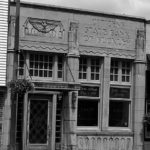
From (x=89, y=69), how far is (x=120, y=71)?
1.63 m

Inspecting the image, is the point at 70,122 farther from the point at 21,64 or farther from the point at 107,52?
the point at 107,52

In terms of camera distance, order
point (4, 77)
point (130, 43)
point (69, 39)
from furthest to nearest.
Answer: point (130, 43)
point (69, 39)
point (4, 77)

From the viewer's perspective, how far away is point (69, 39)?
20.8m

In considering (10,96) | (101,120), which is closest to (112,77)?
(101,120)

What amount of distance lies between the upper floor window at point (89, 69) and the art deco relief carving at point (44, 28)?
67.3 inches

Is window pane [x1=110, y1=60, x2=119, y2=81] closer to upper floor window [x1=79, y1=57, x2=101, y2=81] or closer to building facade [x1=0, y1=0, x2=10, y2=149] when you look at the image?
upper floor window [x1=79, y1=57, x2=101, y2=81]

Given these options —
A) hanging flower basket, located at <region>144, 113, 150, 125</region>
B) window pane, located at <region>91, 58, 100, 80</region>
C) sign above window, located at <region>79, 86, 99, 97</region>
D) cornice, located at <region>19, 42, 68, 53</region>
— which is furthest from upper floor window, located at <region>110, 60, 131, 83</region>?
cornice, located at <region>19, 42, 68, 53</region>

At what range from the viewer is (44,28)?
20328 mm

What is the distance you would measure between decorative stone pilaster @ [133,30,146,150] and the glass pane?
4461 mm

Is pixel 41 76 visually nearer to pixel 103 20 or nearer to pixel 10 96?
pixel 10 96

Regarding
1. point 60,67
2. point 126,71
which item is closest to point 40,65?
point 60,67

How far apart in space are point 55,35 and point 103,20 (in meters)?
2.60

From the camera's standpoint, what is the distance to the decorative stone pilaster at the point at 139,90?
72.5ft

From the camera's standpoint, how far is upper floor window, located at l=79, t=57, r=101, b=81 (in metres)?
21.4
